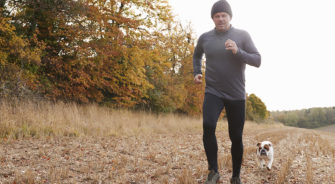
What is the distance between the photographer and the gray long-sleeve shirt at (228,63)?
3244mm

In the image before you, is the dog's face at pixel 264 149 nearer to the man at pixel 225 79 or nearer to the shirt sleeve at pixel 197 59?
the man at pixel 225 79

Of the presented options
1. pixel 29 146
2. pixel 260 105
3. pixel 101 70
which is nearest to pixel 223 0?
pixel 29 146

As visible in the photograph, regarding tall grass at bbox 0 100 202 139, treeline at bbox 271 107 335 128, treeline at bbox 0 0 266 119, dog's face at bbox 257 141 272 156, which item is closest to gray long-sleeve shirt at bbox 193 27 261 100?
dog's face at bbox 257 141 272 156

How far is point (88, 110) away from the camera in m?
11.6

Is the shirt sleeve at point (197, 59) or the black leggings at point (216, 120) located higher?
the shirt sleeve at point (197, 59)

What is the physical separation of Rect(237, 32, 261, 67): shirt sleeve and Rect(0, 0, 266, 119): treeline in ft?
29.4

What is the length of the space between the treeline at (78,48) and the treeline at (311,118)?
3102cm

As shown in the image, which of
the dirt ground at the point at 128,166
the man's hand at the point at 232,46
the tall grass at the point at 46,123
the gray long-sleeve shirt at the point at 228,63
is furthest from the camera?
the tall grass at the point at 46,123

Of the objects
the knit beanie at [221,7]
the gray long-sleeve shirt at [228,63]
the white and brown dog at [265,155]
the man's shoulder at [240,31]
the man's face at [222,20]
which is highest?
the knit beanie at [221,7]

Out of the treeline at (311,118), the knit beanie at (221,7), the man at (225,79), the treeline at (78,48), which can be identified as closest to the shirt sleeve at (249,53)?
the man at (225,79)

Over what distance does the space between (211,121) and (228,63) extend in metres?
0.78

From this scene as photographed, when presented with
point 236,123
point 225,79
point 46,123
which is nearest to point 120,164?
point 236,123

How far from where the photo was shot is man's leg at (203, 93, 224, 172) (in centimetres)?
324

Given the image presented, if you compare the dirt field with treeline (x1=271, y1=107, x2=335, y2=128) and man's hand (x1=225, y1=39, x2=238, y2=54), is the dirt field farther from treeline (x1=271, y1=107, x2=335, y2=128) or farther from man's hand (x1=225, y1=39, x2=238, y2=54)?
treeline (x1=271, y1=107, x2=335, y2=128)
